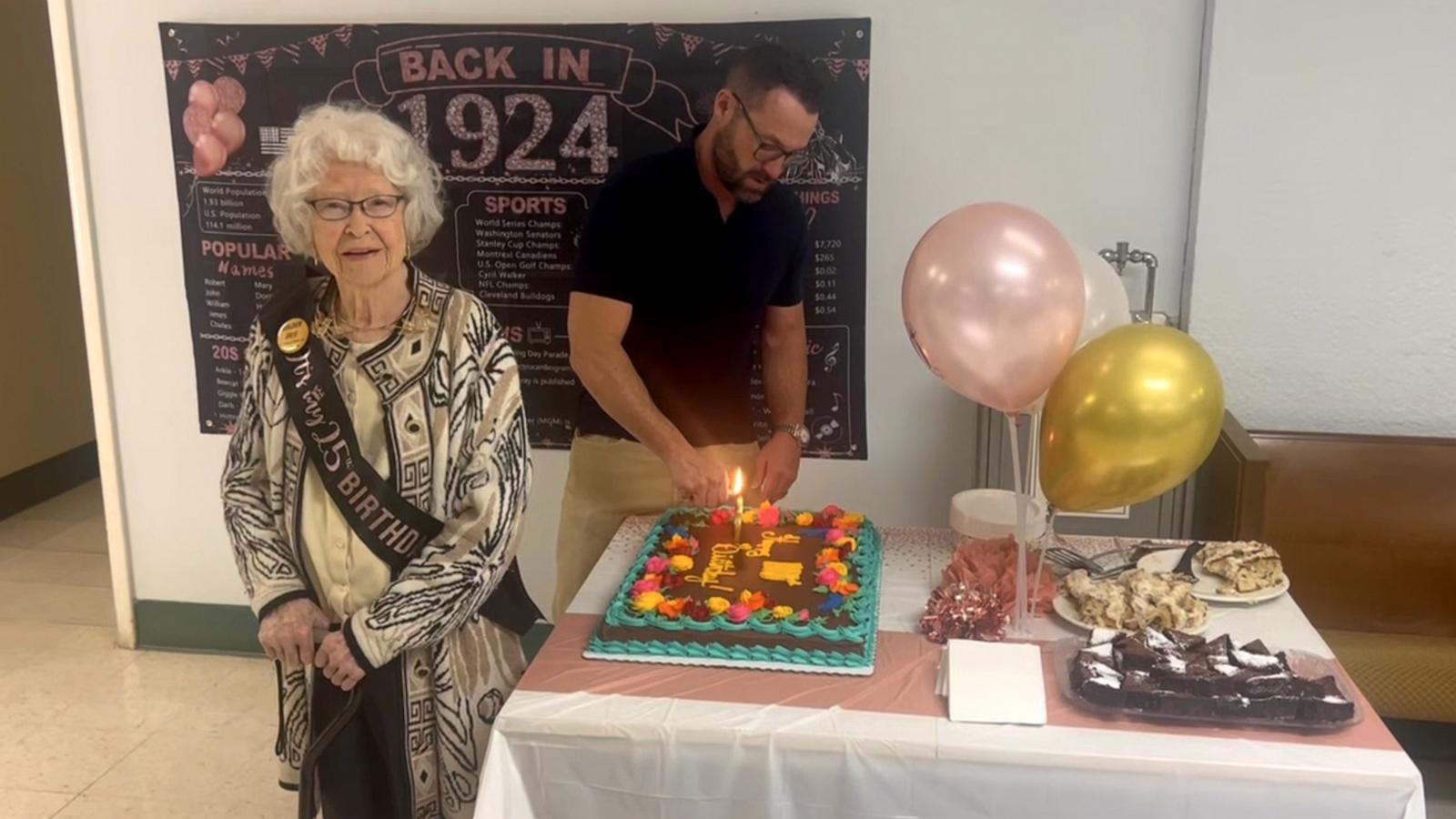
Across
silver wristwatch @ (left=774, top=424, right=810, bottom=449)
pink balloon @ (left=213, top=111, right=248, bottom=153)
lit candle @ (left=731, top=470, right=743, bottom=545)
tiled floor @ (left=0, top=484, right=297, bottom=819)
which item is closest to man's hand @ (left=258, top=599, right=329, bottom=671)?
lit candle @ (left=731, top=470, right=743, bottom=545)

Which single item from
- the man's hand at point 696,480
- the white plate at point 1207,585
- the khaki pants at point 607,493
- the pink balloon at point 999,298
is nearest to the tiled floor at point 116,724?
the khaki pants at point 607,493

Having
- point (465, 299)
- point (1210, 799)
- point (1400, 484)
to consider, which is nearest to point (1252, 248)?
point (1400, 484)

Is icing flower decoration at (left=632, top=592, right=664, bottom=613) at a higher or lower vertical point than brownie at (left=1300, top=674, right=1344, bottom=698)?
higher

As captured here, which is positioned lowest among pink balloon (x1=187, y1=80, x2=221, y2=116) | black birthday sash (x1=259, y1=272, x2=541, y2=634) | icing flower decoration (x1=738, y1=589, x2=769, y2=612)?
icing flower decoration (x1=738, y1=589, x2=769, y2=612)

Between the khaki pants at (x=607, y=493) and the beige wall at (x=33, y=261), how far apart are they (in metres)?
3.19

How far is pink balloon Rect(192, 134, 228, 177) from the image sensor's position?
3240 mm

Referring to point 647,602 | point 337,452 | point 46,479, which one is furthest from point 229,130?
point 46,479

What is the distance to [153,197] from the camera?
10.9ft

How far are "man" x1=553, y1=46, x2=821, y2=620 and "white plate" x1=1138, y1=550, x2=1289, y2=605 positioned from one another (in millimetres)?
918

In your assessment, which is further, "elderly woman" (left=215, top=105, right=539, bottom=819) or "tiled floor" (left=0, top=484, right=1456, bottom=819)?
"tiled floor" (left=0, top=484, right=1456, bottom=819)

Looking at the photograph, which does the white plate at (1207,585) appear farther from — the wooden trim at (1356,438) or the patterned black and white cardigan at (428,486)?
the patterned black and white cardigan at (428,486)

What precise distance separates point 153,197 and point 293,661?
192cm

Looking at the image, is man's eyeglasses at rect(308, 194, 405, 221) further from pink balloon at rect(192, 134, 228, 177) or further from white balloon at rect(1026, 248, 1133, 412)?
pink balloon at rect(192, 134, 228, 177)

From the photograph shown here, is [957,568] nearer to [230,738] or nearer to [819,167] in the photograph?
[819,167]
